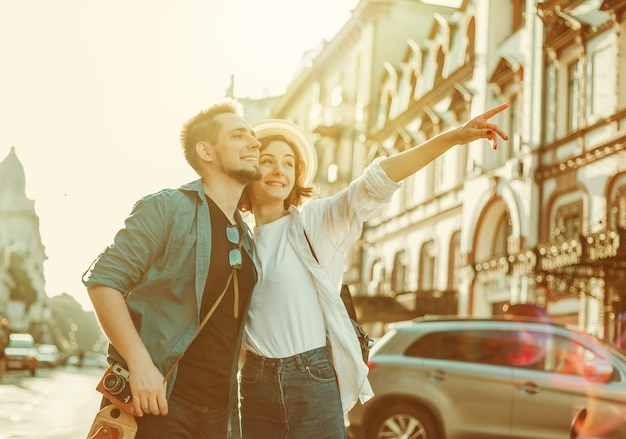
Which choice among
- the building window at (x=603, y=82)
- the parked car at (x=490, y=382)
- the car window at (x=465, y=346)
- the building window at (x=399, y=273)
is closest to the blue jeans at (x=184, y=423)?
the parked car at (x=490, y=382)

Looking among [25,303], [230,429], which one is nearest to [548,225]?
[230,429]

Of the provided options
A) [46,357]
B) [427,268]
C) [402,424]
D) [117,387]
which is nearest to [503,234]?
[427,268]

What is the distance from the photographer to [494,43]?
28969mm

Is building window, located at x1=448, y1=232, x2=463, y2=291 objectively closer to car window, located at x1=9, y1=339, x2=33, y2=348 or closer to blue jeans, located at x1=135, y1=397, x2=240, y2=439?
car window, located at x1=9, y1=339, x2=33, y2=348

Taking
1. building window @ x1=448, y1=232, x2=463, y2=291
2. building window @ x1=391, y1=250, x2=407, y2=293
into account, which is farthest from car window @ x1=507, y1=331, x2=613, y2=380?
building window @ x1=391, y1=250, x2=407, y2=293

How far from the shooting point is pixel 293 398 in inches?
150

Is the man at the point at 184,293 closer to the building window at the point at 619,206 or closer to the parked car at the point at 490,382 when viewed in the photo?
the parked car at the point at 490,382

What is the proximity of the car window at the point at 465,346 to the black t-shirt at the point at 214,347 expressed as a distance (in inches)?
282

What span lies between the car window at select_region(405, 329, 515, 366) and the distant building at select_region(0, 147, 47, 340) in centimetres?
9882

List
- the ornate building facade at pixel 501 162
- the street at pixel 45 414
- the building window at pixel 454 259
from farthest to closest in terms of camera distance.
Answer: the building window at pixel 454 259 → the ornate building facade at pixel 501 162 → the street at pixel 45 414

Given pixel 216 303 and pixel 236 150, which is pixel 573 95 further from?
pixel 216 303

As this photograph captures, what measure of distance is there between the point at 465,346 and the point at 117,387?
776 cm

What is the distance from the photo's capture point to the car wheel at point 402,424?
10.4 meters

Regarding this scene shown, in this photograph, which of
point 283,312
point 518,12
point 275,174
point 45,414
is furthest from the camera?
point 518,12
